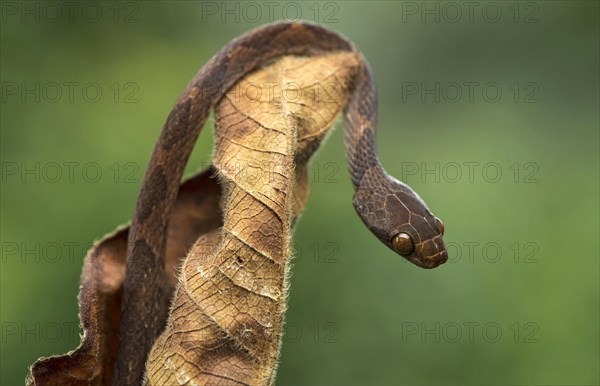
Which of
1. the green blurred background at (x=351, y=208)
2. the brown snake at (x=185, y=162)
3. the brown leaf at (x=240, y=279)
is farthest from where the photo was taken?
the green blurred background at (x=351, y=208)

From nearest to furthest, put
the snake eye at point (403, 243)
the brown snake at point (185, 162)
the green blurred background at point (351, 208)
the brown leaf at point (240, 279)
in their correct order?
1. the brown leaf at point (240, 279)
2. the brown snake at point (185, 162)
3. the snake eye at point (403, 243)
4. the green blurred background at point (351, 208)

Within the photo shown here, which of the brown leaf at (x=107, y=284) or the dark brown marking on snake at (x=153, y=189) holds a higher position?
the dark brown marking on snake at (x=153, y=189)

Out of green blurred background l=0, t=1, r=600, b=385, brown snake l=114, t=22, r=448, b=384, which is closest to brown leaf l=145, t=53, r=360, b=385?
brown snake l=114, t=22, r=448, b=384

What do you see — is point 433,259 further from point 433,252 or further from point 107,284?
point 107,284

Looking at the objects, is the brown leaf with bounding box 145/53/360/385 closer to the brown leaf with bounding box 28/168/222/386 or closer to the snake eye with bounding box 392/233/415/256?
the brown leaf with bounding box 28/168/222/386

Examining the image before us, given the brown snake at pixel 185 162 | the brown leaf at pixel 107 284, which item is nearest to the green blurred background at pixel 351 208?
the brown snake at pixel 185 162

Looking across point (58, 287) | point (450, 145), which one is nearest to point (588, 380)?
point (450, 145)

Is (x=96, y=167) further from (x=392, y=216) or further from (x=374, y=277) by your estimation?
(x=392, y=216)

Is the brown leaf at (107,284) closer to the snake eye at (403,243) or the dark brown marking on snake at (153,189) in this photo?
the dark brown marking on snake at (153,189)
